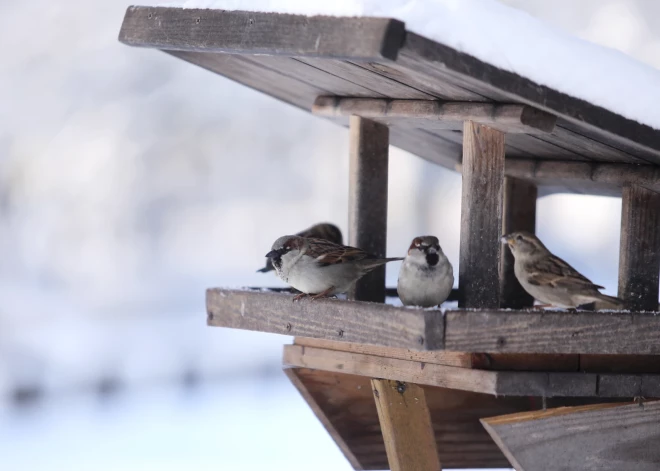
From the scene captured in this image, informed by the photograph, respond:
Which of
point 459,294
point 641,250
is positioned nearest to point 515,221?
point 641,250

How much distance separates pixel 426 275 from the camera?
106 inches

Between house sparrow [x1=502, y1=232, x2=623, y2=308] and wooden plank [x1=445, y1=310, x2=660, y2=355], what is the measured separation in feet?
1.55

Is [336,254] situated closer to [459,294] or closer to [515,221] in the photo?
[459,294]

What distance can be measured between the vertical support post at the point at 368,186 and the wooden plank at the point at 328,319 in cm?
47

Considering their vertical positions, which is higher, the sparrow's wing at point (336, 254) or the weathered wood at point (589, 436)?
the sparrow's wing at point (336, 254)

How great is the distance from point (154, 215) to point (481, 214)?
4.32 m

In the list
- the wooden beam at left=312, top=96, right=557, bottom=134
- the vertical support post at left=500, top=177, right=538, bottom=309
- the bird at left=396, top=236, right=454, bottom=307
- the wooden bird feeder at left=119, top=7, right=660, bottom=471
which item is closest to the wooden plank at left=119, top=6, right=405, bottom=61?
the wooden bird feeder at left=119, top=7, right=660, bottom=471

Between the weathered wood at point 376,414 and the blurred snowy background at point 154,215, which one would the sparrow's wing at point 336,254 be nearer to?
the weathered wood at point 376,414

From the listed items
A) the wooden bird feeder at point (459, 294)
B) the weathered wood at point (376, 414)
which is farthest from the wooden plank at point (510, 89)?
the weathered wood at point (376, 414)

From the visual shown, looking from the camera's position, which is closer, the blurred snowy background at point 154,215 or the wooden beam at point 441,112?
the wooden beam at point 441,112

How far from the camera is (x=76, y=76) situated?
6.54 meters

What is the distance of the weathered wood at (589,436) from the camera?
2480 millimetres

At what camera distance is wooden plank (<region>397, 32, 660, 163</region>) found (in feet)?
6.87

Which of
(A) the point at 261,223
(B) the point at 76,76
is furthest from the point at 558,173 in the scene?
(B) the point at 76,76
